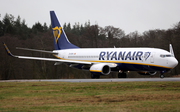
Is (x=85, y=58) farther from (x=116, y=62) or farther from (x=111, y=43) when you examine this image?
(x=111, y=43)

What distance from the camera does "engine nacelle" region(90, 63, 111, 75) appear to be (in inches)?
1312

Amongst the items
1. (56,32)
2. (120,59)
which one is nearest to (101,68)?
(120,59)

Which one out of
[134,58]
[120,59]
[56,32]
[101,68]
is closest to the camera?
[134,58]

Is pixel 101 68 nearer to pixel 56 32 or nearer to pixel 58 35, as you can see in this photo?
pixel 58 35

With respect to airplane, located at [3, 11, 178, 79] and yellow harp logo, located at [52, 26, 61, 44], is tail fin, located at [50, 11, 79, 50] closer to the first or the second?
yellow harp logo, located at [52, 26, 61, 44]

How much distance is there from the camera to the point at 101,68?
3334 cm

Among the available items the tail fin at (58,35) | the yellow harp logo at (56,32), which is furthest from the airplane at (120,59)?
the yellow harp logo at (56,32)

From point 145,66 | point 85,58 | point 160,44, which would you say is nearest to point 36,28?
point 160,44

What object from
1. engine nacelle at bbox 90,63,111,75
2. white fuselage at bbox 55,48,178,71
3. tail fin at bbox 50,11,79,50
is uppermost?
tail fin at bbox 50,11,79,50

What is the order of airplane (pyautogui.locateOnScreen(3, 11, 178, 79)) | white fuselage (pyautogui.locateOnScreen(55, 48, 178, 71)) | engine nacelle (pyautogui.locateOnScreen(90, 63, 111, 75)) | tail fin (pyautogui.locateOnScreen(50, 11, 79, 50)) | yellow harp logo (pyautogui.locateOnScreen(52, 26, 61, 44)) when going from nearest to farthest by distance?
white fuselage (pyautogui.locateOnScreen(55, 48, 178, 71))
airplane (pyautogui.locateOnScreen(3, 11, 178, 79))
engine nacelle (pyautogui.locateOnScreen(90, 63, 111, 75))
tail fin (pyautogui.locateOnScreen(50, 11, 79, 50))
yellow harp logo (pyautogui.locateOnScreen(52, 26, 61, 44))

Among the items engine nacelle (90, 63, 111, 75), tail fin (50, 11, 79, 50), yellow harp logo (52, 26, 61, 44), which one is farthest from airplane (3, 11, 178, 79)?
yellow harp logo (52, 26, 61, 44)

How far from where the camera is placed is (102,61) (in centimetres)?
3609

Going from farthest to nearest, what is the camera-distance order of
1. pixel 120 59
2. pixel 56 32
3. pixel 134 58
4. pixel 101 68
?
pixel 56 32 < pixel 120 59 < pixel 101 68 < pixel 134 58

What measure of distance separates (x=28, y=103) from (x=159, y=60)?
20114 millimetres
